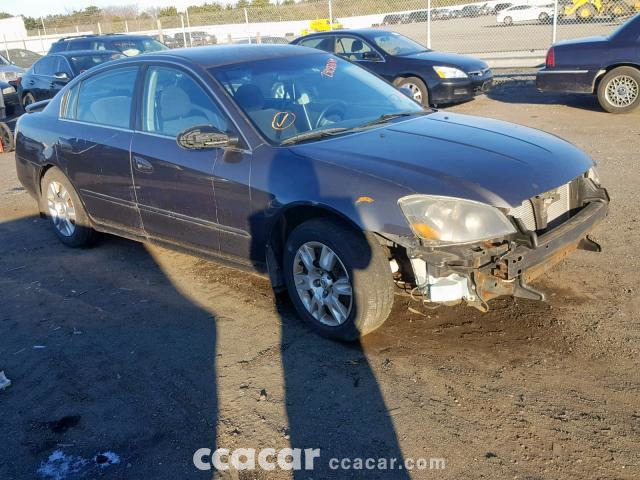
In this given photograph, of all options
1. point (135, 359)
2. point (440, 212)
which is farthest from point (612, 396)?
point (135, 359)

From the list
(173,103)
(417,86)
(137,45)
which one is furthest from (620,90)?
(137,45)

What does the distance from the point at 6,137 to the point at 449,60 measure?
27.9 feet

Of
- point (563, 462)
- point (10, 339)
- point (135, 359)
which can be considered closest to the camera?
point (563, 462)

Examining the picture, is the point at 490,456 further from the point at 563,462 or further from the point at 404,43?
the point at 404,43

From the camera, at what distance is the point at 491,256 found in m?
3.52

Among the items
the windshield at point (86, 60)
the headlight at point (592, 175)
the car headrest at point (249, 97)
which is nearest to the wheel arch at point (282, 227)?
the car headrest at point (249, 97)

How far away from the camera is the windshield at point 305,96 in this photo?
4418 millimetres

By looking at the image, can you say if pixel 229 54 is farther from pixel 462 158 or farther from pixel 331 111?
pixel 462 158

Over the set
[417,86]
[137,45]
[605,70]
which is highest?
[137,45]

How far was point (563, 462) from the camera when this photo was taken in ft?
9.29

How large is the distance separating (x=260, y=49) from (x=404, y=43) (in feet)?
29.0

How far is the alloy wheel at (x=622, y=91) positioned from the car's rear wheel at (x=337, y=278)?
8.59 meters

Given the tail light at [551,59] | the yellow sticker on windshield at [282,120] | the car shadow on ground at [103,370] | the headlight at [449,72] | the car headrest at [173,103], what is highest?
the car headrest at [173,103]

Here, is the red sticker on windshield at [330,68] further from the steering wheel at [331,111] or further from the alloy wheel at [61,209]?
the alloy wheel at [61,209]
